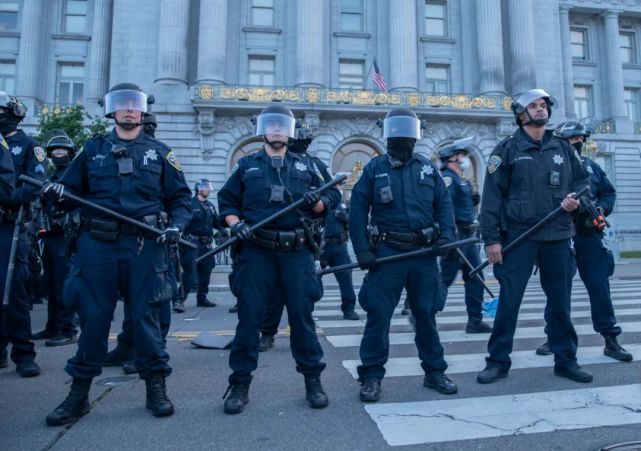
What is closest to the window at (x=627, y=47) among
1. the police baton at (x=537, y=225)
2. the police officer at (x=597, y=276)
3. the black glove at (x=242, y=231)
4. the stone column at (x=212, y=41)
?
the stone column at (x=212, y=41)

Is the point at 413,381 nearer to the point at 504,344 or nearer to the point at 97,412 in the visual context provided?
the point at 504,344

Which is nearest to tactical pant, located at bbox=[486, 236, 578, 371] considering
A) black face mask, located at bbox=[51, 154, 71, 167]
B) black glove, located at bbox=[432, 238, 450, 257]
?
black glove, located at bbox=[432, 238, 450, 257]

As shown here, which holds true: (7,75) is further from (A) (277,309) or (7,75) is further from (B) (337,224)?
(A) (277,309)

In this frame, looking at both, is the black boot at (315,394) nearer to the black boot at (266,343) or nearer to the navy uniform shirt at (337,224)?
the black boot at (266,343)

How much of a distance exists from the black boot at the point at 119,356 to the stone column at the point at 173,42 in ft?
76.3

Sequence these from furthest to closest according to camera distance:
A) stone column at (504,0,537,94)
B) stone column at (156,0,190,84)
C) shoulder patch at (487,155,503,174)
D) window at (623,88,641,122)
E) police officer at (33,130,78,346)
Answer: window at (623,88,641,122), stone column at (504,0,537,94), stone column at (156,0,190,84), police officer at (33,130,78,346), shoulder patch at (487,155,503,174)

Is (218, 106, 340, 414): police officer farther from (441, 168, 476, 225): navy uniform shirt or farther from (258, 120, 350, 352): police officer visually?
(441, 168, 476, 225): navy uniform shirt

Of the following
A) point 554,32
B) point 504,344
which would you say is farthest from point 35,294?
point 554,32

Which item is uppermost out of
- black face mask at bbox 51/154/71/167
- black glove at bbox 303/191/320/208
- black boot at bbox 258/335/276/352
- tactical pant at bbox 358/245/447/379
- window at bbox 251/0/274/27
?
window at bbox 251/0/274/27

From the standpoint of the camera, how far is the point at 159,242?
363 cm

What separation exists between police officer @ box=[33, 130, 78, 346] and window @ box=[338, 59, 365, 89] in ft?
79.2

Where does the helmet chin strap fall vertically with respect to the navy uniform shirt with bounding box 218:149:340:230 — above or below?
above

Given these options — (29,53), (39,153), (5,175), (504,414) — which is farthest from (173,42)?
(504,414)

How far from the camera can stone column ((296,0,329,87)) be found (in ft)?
87.3
